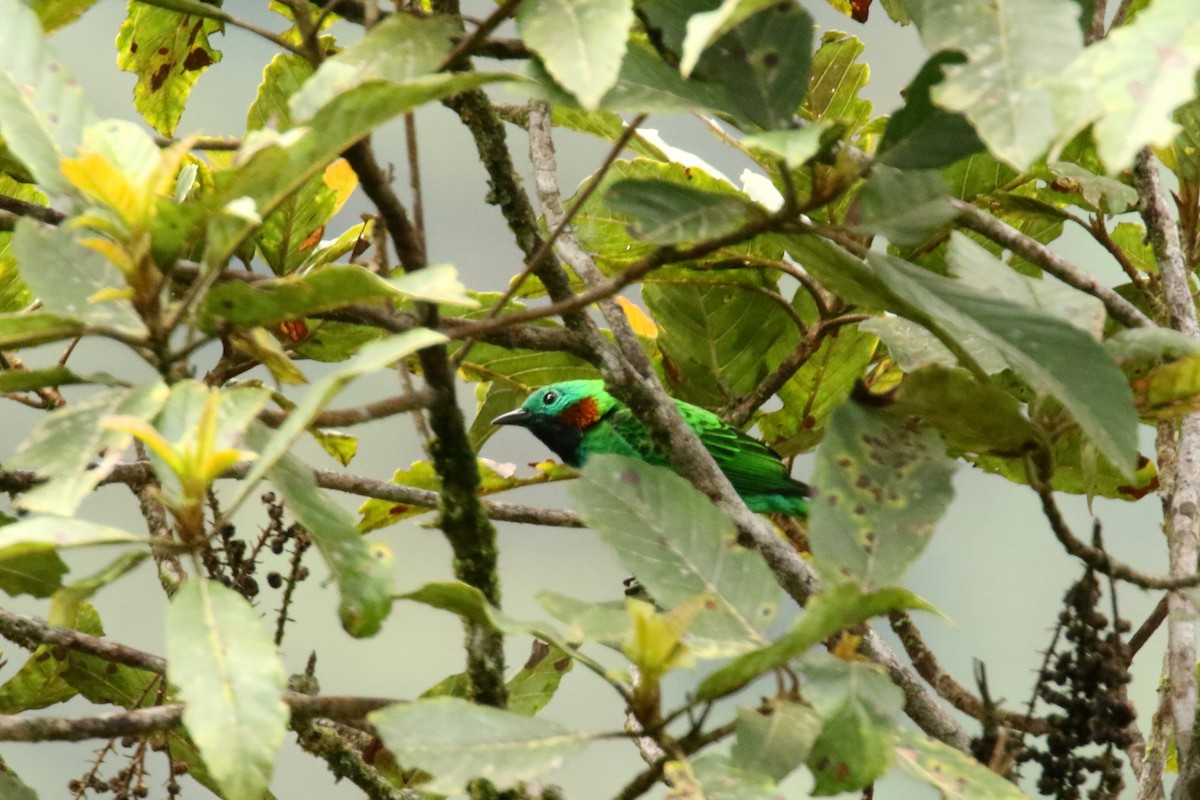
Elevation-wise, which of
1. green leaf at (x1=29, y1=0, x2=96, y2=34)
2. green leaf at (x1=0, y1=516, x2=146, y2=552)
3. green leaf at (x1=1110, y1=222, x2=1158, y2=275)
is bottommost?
green leaf at (x1=0, y1=516, x2=146, y2=552)

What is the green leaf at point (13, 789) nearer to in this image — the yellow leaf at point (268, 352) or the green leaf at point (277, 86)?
the yellow leaf at point (268, 352)

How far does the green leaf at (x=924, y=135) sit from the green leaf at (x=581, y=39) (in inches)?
12.3

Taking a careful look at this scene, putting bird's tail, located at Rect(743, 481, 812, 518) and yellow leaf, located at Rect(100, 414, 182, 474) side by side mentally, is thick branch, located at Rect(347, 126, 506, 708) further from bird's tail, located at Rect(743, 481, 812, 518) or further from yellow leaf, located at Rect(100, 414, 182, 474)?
bird's tail, located at Rect(743, 481, 812, 518)

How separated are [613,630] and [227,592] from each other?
1.20ft

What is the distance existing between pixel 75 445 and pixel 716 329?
170 cm

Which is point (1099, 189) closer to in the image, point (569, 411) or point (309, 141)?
point (309, 141)

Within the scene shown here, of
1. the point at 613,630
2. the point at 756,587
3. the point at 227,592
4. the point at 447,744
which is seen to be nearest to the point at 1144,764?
the point at 756,587

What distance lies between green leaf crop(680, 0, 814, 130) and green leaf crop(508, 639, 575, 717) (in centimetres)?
139

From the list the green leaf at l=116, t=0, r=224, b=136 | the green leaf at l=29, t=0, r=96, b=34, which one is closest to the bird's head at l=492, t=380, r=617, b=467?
the green leaf at l=116, t=0, r=224, b=136

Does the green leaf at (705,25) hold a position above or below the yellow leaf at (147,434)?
above

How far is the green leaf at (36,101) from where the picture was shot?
4.22 ft

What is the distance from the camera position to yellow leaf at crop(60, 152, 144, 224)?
1.22 metres

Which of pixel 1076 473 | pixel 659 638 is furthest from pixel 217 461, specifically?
pixel 1076 473

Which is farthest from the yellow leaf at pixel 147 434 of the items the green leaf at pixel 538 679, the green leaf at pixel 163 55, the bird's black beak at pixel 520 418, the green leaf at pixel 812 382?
the bird's black beak at pixel 520 418
